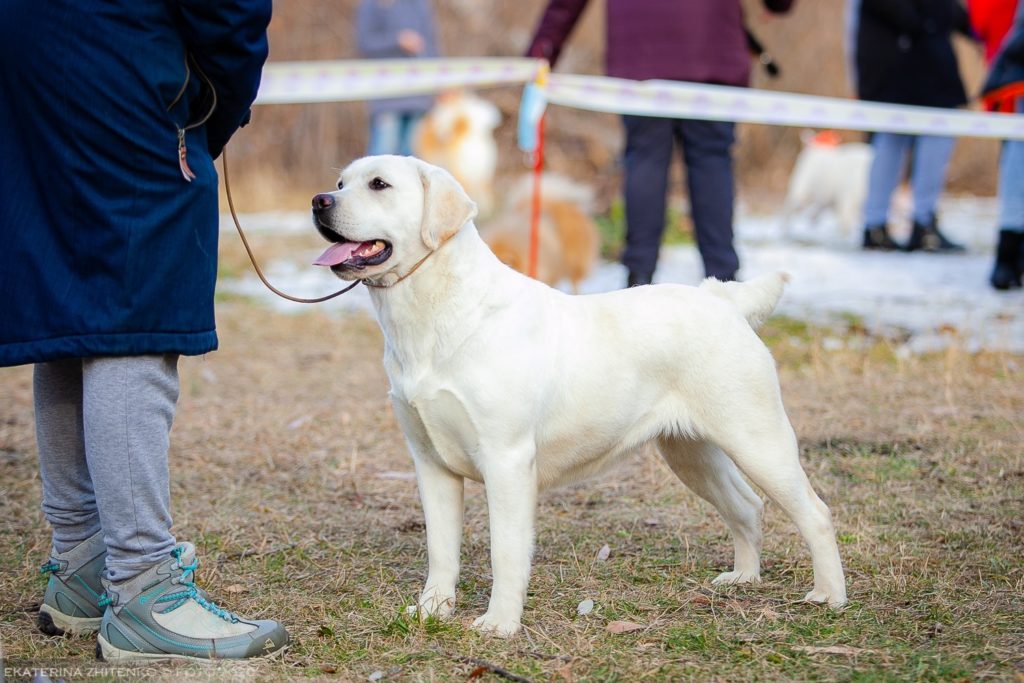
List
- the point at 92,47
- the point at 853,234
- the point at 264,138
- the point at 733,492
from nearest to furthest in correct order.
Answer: the point at 92,47 < the point at 733,492 < the point at 853,234 < the point at 264,138

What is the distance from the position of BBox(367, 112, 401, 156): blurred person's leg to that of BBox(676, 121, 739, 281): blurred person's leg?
5867 mm

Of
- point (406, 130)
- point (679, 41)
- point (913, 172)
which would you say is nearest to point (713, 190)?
point (679, 41)

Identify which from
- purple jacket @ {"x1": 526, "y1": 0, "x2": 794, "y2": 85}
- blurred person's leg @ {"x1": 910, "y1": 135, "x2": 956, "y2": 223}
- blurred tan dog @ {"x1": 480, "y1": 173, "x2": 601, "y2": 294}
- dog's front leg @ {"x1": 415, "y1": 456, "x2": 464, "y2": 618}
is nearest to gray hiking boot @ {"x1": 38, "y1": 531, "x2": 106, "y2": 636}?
dog's front leg @ {"x1": 415, "y1": 456, "x2": 464, "y2": 618}

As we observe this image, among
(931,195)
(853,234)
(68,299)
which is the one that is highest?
(68,299)

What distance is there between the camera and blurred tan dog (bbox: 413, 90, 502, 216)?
528 inches

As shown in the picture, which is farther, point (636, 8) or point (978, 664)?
point (636, 8)

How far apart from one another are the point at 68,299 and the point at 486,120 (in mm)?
11553

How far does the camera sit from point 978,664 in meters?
2.59

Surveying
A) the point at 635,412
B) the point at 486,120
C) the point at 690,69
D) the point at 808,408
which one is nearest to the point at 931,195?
the point at 690,69

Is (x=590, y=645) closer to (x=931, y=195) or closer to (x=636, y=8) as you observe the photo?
(x=636, y=8)

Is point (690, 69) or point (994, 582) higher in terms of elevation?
point (690, 69)

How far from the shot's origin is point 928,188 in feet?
30.3

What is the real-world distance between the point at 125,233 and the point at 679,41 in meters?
4.18

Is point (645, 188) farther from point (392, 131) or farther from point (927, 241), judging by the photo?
point (392, 131)
